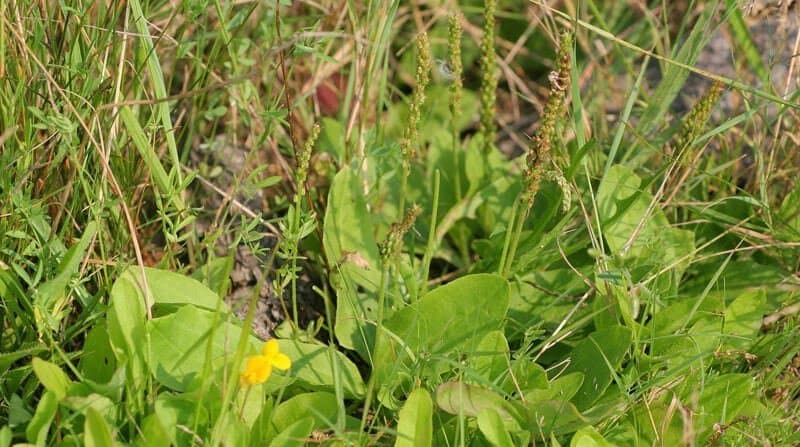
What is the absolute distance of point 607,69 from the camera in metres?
2.41

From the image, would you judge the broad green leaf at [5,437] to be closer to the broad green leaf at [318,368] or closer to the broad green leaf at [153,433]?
the broad green leaf at [153,433]

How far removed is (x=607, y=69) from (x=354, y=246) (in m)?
0.99

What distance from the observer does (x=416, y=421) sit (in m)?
1.41

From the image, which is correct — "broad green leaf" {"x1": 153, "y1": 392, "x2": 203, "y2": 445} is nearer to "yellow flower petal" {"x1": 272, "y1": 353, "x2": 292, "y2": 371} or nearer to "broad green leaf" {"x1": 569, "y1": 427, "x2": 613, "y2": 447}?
"yellow flower petal" {"x1": 272, "y1": 353, "x2": 292, "y2": 371}

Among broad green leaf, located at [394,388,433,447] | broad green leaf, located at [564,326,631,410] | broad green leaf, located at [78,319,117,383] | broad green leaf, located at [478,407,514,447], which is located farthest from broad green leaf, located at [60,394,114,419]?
broad green leaf, located at [564,326,631,410]

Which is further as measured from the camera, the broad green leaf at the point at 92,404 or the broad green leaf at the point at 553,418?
the broad green leaf at the point at 553,418

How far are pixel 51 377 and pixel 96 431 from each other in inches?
6.0

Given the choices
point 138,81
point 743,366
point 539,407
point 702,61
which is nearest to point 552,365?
point 539,407

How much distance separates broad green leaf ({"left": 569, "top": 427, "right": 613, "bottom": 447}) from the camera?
1438mm

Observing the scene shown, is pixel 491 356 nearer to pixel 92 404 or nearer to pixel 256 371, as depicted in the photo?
pixel 256 371

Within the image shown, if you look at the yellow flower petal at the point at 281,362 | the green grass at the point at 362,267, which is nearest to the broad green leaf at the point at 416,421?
the green grass at the point at 362,267

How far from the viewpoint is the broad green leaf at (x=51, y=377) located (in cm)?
134

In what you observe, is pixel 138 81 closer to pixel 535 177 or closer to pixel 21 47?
pixel 21 47

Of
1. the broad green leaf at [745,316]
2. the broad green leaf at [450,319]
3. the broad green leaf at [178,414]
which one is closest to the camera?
the broad green leaf at [178,414]
